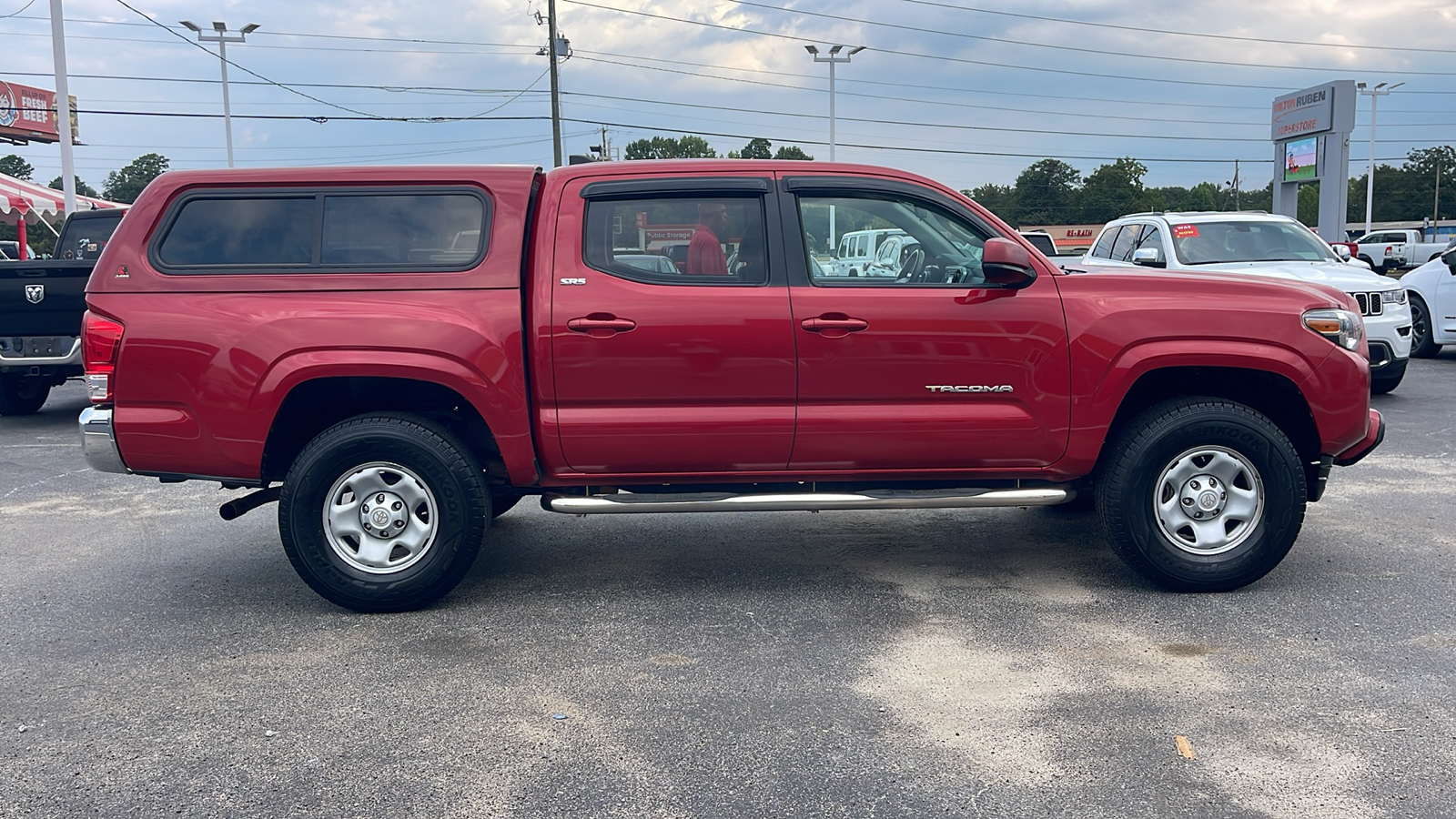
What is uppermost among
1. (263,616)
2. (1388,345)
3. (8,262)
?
(8,262)

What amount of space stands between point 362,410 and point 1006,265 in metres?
2.92

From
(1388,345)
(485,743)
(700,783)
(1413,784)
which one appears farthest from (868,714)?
(1388,345)

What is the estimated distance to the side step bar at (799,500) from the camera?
4.97 m

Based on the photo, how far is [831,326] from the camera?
4914mm

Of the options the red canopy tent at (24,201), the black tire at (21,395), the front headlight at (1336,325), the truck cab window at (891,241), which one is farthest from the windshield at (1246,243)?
the red canopy tent at (24,201)

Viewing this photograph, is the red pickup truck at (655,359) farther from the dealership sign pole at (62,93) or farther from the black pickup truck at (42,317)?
the dealership sign pole at (62,93)

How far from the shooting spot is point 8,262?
Answer: 32.3 feet

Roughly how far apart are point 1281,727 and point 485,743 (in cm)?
255

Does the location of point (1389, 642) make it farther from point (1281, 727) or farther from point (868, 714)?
point (868, 714)

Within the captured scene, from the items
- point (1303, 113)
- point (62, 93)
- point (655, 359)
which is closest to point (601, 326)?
point (655, 359)

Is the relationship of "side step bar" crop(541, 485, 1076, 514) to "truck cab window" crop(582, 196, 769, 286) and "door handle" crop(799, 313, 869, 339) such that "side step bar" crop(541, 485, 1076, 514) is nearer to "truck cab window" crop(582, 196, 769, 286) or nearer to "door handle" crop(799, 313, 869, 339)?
"door handle" crop(799, 313, 869, 339)

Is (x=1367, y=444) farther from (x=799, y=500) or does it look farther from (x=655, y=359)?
(x=655, y=359)

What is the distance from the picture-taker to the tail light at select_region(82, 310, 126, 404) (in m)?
4.84

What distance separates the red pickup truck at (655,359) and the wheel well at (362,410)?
0.8 inches
